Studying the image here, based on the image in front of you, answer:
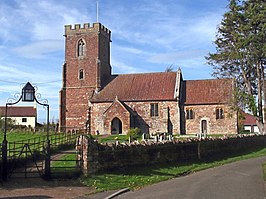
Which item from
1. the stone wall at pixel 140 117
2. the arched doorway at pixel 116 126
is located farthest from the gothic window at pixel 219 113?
the arched doorway at pixel 116 126

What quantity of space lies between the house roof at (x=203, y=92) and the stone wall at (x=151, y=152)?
18164mm

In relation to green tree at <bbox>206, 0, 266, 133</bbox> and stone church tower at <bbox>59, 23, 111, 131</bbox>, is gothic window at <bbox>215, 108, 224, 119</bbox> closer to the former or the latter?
green tree at <bbox>206, 0, 266, 133</bbox>

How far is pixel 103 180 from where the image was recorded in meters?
14.4

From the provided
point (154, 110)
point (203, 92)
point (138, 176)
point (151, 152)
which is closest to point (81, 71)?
point (154, 110)

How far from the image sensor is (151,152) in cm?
1856

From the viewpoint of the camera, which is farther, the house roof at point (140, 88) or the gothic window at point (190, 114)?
the house roof at point (140, 88)

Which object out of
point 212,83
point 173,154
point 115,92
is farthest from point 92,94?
point 173,154

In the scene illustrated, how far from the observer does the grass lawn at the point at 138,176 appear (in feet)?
45.4

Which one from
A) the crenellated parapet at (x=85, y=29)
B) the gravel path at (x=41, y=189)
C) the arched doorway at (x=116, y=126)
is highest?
the crenellated parapet at (x=85, y=29)

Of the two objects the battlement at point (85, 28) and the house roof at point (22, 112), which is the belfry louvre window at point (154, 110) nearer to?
the battlement at point (85, 28)

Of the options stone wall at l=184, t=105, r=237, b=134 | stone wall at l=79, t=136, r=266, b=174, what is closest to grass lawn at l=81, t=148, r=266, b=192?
stone wall at l=79, t=136, r=266, b=174

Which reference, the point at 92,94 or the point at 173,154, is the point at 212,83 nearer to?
the point at 92,94

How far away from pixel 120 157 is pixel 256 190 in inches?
246

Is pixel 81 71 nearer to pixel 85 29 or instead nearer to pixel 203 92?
pixel 85 29
